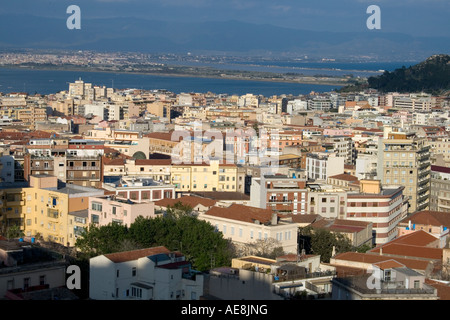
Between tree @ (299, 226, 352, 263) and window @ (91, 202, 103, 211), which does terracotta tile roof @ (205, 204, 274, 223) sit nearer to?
tree @ (299, 226, 352, 263)

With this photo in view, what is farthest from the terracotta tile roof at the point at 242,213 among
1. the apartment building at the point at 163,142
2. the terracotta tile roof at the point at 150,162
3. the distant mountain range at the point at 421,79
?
the distant mountain range at the point at 421,79

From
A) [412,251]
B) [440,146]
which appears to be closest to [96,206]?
[412,251]

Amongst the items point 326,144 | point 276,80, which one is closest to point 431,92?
point 326,144

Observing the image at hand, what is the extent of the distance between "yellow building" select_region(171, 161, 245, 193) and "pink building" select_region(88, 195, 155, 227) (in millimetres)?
7381

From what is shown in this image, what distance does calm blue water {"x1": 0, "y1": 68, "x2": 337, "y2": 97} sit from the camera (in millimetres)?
105181

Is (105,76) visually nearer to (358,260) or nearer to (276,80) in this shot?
(276,80)

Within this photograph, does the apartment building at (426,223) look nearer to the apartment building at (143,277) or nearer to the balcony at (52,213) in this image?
the balcony at (52,213)

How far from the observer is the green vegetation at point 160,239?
50.5 ft

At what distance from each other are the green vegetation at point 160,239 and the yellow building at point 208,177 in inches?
366

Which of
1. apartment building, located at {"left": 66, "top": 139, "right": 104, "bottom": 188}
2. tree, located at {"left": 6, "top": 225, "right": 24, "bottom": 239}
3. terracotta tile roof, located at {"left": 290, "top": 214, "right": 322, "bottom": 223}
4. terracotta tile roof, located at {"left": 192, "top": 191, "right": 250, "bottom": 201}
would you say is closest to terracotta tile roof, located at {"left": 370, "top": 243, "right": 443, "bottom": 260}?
terracotta tile roof, located at {"left": 290, "top": 214, "right": 322, "bottom": 223}

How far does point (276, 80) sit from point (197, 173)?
109039mm

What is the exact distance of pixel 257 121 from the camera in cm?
5438

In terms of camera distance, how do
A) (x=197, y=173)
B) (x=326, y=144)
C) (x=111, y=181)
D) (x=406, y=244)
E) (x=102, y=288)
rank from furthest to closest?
(x=326, y=144) → (x=197, y=173) → (x=111, y=181) → (x=406, y=244) → (x=102, y=288)

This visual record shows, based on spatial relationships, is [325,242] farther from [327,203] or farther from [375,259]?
[327,203]
